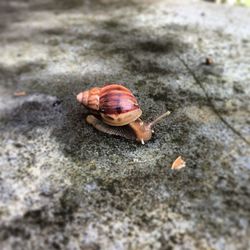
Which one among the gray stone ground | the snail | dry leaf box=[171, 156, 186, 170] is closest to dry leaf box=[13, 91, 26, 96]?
the gray stone ground

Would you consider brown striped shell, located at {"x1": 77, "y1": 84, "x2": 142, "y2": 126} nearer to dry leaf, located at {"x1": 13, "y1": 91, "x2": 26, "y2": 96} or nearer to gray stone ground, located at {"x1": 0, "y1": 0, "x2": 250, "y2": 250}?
gray stone ground, located at {"x1": 0, "y1": 0, "x2": 250, "y2": 250}

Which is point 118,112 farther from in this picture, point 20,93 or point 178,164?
point 20,93

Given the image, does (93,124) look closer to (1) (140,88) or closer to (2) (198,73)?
(1) (140,88)

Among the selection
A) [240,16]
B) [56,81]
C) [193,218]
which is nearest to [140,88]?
[56,81]

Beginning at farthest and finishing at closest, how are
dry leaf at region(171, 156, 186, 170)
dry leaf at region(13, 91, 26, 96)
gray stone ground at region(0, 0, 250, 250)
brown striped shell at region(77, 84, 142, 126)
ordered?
dry leaf at region(13, 91, 26, 96)
brown striped shell at region(77, 84, 142, 126)
dry leaf at region(171, 156, 186, 170)
gray stone ground at region(0, 0, 250, 250)

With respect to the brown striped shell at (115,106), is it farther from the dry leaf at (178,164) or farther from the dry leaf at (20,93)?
the dry leaf at (20,93)

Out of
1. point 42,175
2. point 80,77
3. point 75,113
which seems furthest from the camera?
point 80,77

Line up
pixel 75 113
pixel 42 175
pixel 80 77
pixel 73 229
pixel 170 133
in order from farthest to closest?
pixel 80 77 < pixel 75 113 < pixel 170 133 < pixel 42 175 < pixel 73 229
